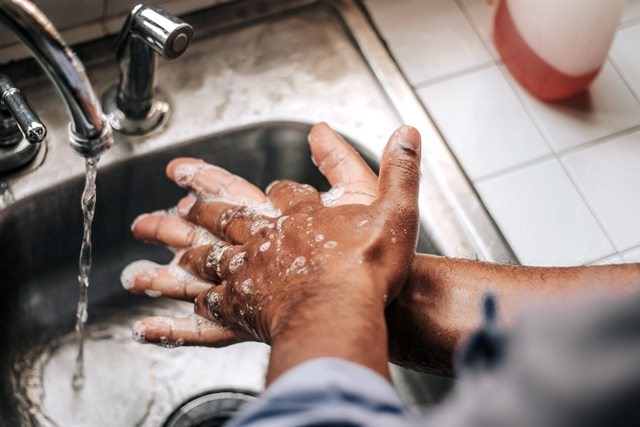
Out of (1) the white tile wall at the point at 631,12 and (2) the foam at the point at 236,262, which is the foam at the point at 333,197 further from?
(1) the white tile wall at the point at 631,12

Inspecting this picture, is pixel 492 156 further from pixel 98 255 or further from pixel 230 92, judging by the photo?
pixel 98 255

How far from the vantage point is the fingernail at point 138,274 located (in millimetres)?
893

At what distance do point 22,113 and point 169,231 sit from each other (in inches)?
9.0

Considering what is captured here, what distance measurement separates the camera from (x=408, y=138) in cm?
71

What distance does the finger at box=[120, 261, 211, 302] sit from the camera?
2.78 ft

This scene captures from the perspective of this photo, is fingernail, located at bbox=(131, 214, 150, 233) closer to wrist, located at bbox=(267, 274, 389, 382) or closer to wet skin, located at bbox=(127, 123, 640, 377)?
wet skin, located at bbox=(127, 123, 640, 377)

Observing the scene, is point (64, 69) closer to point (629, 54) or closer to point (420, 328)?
point (420, 328)

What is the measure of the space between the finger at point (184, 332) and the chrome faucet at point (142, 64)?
Result: 0.23 m

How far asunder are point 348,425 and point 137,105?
574mm

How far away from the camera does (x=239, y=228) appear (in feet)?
2.63

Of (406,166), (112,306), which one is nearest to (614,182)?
(406,166)

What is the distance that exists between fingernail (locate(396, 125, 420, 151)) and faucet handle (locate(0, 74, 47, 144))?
32 cm

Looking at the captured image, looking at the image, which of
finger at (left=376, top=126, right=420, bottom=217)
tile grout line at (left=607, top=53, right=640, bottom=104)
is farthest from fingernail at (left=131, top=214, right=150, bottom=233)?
tile grout line at (left=607, top=53, right=640, bottom=104)

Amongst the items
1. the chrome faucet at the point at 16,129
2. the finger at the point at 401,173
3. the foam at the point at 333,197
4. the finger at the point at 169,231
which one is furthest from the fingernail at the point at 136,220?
the finger at the point at 401,173
